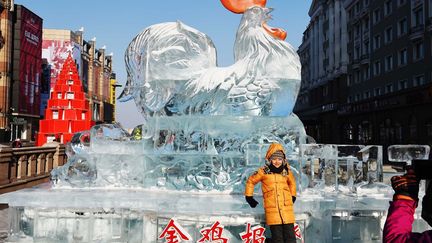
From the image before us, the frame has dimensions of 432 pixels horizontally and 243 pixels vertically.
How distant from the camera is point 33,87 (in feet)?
114

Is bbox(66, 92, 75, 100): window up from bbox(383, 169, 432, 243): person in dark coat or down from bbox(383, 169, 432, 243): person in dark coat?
up

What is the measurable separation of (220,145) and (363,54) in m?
26.9

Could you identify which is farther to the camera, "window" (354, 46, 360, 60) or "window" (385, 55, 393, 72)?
"window" (354, 46, 360, 60)

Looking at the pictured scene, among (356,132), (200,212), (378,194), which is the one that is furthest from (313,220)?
(356,132)

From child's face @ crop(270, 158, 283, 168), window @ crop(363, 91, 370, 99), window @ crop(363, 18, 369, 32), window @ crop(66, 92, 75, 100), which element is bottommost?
child's face @ crop(270, 158, 283, 168)

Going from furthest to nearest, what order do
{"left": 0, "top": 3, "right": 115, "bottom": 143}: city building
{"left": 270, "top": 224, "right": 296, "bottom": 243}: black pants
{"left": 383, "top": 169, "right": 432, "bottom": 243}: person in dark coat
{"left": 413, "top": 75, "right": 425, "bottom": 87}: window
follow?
{"left": 0, "top": 3, "right": 115, "bottom": 143}: city building → {"left": 413, "top": 75, "right": 425, "bottom": 87}: window → {"left": 270, "top": 224, "right": 296, "bottom": 243}: black pants → {"left": 383, "top": 169, "right": 432, "bottom": 243}: person in dark coat

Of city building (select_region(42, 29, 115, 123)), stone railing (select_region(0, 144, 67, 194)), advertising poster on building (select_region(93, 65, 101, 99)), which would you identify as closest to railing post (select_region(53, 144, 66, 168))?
stone railing (select_region(0, 144, 67, 194))

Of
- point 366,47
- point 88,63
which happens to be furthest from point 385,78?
point 88,63

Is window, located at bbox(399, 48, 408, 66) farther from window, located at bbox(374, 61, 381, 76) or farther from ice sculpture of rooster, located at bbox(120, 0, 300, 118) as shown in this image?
ice sculpture of rooster, located at bbox(120, 0, 300, 118)

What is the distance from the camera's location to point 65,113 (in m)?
21.7

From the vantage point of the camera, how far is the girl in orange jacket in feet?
12.1

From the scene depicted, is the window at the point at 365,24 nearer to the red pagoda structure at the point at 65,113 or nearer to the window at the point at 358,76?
the window at the point at 358,76

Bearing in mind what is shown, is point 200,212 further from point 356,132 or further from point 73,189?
point 356,132

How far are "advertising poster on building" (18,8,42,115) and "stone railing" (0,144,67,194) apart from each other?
832 inches
